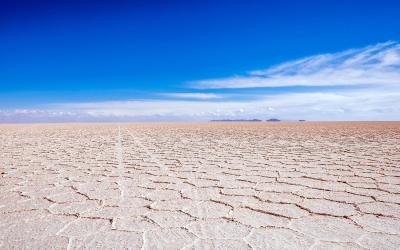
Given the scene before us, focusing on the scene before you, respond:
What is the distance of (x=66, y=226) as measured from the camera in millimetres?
1960

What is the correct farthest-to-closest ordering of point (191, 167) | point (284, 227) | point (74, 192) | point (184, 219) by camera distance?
point (191, 167) → point (74, 192) → point (184, 219) → point (284, 227)

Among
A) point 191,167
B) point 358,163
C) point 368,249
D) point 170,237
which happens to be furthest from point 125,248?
point 358,163

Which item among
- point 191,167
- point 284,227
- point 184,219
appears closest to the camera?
point 284,227

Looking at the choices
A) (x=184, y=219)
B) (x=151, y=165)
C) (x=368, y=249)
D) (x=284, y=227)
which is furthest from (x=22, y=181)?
(x=368, y=249)

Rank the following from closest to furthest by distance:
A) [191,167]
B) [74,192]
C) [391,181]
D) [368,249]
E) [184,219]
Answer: [368,249]
[184,219]
[74,192]
[391,181]
[191,167]

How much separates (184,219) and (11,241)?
34.4 inches

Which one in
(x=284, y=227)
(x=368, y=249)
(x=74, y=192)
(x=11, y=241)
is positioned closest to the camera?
(x=368, y=249)

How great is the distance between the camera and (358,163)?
4.32m

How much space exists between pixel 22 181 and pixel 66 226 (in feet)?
5.24

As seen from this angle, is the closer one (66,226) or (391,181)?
(66,226)

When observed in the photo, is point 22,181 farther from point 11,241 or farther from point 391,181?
point 391,181

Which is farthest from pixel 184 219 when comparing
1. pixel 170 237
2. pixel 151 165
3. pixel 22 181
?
pixel 151 165

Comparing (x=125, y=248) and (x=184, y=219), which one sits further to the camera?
(x=184, y=219)

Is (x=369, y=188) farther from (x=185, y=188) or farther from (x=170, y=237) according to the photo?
(x=170, y=237)
